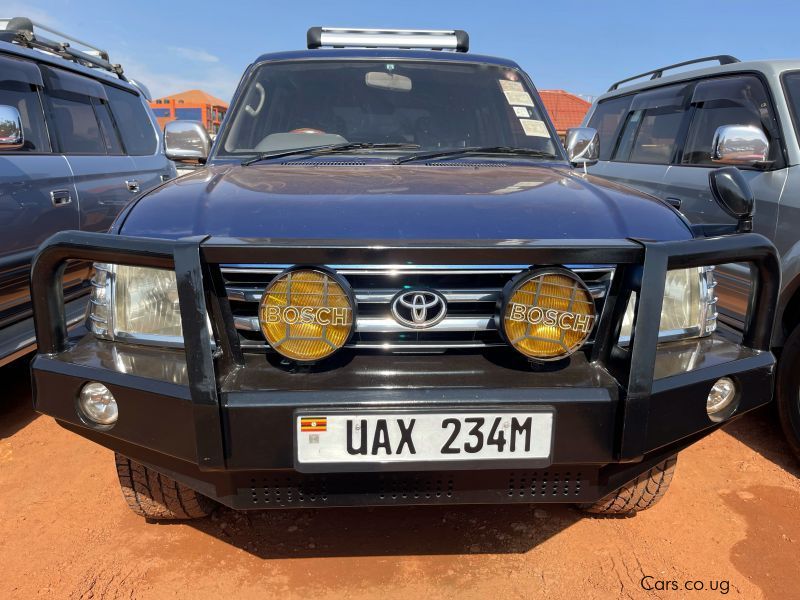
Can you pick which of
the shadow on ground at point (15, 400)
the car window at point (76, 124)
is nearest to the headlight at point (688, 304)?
the shadow on ground at point (15, 400)

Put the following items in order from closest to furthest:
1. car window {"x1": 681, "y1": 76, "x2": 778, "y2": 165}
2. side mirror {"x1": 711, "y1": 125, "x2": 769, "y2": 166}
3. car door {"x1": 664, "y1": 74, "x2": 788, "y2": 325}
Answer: side mirror {"x1": 711, "y1": 125, "x2": 769, "y2": 166}, car door {"x1": 664, "y1": 74, "x2": 788, "y2": 325}, car window {"x1": 681, "y1": 76, "x2": 778, "y2": 165}

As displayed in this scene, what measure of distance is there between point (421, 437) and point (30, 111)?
3.76m

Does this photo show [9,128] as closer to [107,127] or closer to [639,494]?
[107,127]

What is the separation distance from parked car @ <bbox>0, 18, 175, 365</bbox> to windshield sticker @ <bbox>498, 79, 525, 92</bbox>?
7.67ft

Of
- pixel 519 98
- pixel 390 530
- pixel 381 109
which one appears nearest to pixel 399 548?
pixel 390 530

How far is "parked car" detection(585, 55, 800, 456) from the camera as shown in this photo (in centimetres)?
300

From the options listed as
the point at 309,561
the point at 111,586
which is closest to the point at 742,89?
the point at 309,561

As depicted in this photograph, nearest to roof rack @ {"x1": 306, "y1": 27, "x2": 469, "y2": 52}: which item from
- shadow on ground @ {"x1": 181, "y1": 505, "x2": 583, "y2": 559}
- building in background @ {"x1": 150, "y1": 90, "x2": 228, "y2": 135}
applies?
shadow on ground @ {"x1": 181, "y1": 505, "x2": 583, "y2": 559}

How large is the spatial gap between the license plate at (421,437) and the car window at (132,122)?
4.43 meters

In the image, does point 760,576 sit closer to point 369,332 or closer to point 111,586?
point 369,332

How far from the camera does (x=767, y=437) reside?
333 cm

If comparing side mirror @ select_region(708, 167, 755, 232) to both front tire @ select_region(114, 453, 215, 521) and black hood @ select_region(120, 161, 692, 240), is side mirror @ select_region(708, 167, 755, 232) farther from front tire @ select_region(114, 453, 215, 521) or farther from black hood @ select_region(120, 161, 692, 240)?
front tire @ select_region(114, 453, 215, 521)

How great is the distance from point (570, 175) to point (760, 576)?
164cm

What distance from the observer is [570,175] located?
2535mm
